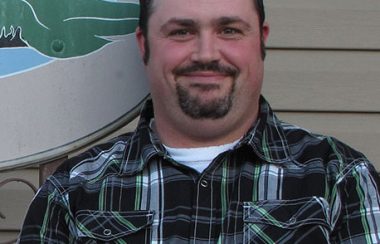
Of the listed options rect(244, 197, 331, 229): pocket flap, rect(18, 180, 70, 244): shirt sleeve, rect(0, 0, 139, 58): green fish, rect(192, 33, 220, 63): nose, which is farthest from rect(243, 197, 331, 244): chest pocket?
rect(0, 0, 139, 58): green fish

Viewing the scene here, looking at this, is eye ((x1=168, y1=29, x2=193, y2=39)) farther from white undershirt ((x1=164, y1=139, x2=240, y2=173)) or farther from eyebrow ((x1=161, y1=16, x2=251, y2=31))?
white undershirt ((x1=164, y1=139, x2=240, y2=173))

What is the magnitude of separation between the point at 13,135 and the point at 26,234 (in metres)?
0.25

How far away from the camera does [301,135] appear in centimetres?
218

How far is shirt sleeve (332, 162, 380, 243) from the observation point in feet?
6.51

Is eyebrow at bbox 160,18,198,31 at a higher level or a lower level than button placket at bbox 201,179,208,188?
higher

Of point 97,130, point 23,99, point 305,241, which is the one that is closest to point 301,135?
point 305,241

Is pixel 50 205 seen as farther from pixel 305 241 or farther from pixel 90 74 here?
pixel 305 241

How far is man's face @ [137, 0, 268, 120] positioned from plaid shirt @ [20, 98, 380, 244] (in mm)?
111

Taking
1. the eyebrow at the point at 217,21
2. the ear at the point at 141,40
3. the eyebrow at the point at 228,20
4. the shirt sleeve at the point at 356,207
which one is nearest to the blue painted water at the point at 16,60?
the ear at the point at 141,40

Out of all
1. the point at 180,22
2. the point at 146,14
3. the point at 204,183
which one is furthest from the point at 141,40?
the point at 204,183

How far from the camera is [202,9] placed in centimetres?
209

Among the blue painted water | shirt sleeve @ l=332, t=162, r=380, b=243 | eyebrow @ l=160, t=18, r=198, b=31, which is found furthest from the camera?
the blue painted water

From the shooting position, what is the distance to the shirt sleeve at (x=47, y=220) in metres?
2.15

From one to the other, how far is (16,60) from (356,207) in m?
0.88
